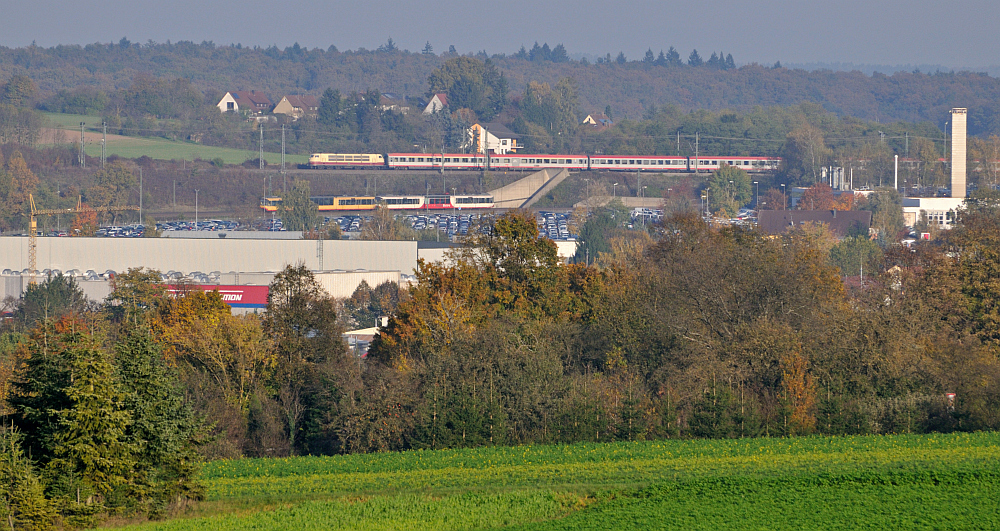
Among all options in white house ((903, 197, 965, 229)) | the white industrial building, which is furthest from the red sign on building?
white house ((903, 197, 965, 229))

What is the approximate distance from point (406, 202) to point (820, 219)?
3993 centimetres

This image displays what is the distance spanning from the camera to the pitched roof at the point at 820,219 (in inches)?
3292

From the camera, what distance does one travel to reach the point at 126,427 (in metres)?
17.4

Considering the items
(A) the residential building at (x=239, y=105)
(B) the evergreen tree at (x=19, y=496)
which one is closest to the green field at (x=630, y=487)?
(B) the evergreen tree at (x=19, y=496)

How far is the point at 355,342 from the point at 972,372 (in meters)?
22.1

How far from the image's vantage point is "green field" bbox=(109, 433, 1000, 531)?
58.6 ft

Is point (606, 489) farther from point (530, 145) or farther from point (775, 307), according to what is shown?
point (530, 145)

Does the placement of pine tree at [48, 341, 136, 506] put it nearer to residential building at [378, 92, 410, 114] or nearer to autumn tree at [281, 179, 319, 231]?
autumn tree at [281, 179, 319, 231]

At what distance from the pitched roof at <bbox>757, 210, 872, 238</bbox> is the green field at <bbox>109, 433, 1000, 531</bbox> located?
60.1m

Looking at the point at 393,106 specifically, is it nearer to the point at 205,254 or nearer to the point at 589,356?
the point at 205,254

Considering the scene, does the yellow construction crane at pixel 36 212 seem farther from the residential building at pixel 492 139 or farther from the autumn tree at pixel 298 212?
the residential building at pixel 492 139

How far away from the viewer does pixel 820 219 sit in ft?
281

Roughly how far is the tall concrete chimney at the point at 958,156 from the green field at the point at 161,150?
7362 cm

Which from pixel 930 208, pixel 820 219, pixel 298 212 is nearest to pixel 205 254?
pixel 298 212
